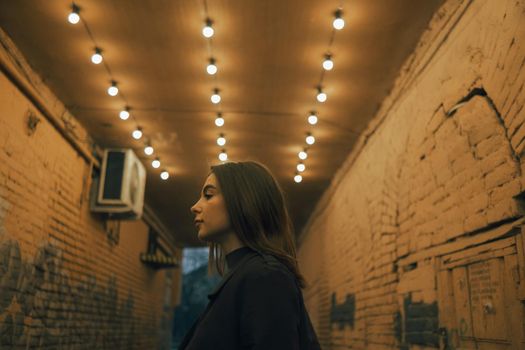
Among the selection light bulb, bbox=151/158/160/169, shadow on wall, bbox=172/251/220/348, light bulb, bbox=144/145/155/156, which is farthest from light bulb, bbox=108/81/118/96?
shadow on wall, bbox=172/251/220/348

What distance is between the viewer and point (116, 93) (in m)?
5.46

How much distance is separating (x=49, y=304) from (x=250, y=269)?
4851mm

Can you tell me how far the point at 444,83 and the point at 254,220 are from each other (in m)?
2.91

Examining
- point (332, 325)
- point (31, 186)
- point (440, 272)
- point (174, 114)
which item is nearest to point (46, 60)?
point (31, 186)

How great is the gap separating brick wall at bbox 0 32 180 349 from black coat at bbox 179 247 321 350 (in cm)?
368

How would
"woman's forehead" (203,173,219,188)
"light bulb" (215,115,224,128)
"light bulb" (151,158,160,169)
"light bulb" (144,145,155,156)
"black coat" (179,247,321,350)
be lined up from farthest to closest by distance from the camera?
"light bulb" (151,158,160,169) < "light bulb" (144,145,155,156) < "light bulb" (215,115,224,128) < "woman's forehead" (203,173,219,188) < "black coat" (179,247,321,350)

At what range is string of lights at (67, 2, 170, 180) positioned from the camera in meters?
4.12

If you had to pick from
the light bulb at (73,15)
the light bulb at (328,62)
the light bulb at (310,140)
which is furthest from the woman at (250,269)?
the light bulb at (310,140)

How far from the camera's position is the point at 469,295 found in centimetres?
353

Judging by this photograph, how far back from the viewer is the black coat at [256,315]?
4.01 ft

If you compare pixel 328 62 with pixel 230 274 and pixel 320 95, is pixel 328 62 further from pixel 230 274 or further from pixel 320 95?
pixel 230 274

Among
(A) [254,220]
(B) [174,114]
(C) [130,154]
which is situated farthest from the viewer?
(C) [130,154]

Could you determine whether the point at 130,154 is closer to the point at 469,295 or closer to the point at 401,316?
the point at 401,316

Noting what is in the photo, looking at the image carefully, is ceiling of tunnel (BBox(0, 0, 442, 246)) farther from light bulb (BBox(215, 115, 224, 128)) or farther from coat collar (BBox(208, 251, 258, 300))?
coat collar (BBox(208, 251, 258, 300))
